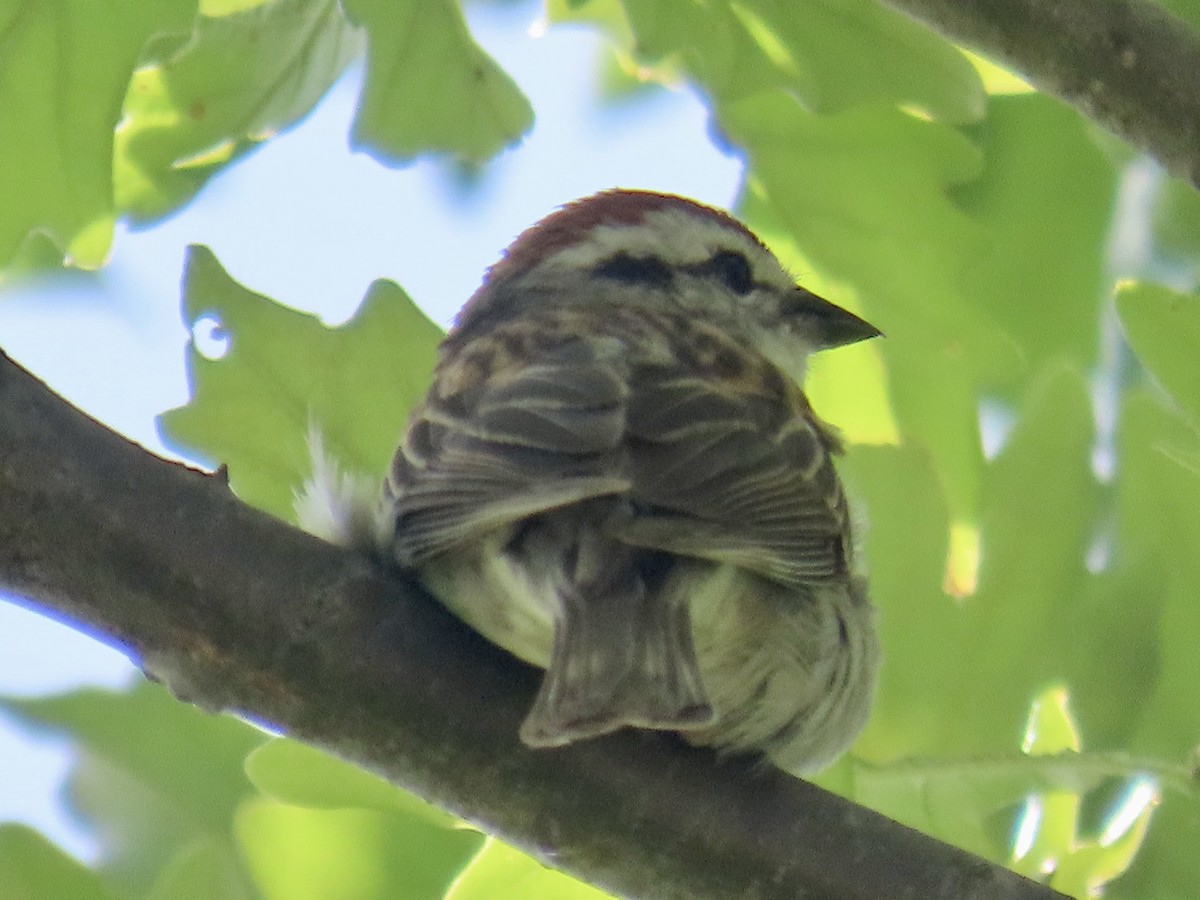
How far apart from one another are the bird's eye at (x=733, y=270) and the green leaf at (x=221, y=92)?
1.02 meters

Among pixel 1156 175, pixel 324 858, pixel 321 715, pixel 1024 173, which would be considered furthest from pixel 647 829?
pixel 1156 175

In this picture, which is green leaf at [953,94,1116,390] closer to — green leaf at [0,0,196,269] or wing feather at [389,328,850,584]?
wing feather at [389,328,850,584]

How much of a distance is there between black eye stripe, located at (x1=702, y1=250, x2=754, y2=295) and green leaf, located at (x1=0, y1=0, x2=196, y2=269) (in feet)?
5.12

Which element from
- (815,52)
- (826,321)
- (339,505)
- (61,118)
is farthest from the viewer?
(826,321)

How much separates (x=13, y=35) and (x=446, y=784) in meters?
1.72

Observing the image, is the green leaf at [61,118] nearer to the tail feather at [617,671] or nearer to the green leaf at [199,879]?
the green leaf at [199,879]

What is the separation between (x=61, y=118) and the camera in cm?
323

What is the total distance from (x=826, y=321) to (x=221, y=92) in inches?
55.4

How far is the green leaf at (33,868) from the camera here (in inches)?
113

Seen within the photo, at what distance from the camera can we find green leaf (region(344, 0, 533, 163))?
3.52m

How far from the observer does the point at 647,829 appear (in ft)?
8.01

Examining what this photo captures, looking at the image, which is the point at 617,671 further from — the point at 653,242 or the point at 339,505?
the point at 653,242

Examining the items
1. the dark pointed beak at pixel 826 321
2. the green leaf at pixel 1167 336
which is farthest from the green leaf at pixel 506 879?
the dark pointed beak at pixel 826 321

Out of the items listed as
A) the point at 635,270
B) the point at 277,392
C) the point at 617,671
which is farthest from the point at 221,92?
the point at 617,671
